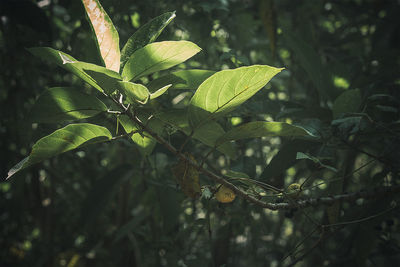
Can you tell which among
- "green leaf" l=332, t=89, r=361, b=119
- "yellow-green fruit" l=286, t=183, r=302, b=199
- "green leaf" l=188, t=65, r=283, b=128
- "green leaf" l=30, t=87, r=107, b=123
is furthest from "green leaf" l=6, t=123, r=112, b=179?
"green leaf" l=332, t=89, r=361, b=119

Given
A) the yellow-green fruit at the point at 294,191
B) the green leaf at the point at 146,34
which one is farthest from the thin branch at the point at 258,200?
the green leaf at the point at 146,34

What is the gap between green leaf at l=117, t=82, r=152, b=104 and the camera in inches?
20.4

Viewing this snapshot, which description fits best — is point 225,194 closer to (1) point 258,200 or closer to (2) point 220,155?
(1) point 258,200

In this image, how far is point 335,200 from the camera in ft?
2.42

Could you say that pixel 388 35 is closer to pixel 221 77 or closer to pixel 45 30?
pixel 221 77

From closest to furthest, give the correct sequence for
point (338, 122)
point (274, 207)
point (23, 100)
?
point (274, 207) → point (338, 122) → point (23, 100)

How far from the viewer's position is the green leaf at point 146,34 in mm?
624

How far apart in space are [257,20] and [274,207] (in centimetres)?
130

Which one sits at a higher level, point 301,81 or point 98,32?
point 98,32

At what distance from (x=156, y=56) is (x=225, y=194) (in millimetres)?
310

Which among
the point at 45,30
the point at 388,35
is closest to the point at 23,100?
the point at 45,30

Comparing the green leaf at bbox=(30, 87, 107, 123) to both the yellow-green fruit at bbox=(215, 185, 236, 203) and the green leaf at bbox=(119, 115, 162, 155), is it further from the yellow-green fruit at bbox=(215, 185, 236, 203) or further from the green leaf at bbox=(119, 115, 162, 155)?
the yellow-green fruit at bbox=(215, 185, 236, 203)

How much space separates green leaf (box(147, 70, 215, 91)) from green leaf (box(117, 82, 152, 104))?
95 millimetres

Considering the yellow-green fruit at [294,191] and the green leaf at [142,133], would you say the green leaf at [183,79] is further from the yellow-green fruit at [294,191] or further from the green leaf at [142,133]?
the yellow-green fruit at [294,191]
